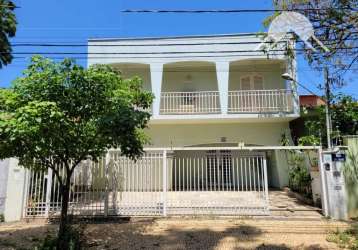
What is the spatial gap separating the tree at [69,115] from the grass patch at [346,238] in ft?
16.2

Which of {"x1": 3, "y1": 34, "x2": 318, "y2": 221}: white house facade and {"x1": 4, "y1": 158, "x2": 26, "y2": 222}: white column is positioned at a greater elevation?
{"x1": 3, "y1": 34, "x2": 318, "y2": 221}: white house facade

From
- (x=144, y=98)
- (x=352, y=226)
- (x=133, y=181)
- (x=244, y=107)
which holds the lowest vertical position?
(x=352, y=226)

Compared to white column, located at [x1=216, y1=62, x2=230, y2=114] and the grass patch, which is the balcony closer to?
white column, located at [x1=216, y1=62, x2=230, y2=114]

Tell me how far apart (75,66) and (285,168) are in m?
11.4

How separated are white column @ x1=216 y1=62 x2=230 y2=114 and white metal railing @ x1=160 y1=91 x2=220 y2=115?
1.43 ft

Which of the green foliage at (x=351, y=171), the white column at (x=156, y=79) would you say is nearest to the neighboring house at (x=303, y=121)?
the green foliage at (x=351, y=171)

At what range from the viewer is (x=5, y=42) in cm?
1362

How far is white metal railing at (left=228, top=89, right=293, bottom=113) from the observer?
13250 millimetres

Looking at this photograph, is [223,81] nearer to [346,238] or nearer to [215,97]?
[215,97]

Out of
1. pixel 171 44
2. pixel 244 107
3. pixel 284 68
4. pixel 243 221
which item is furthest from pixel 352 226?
pixel 171 44

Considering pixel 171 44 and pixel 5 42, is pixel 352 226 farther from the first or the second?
pixel 5 42

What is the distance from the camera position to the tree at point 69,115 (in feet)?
16.5

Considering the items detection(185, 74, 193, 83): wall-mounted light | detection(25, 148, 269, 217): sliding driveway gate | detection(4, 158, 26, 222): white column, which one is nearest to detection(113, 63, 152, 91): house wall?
detection(185, 74, 193, 83): wall-mounted light

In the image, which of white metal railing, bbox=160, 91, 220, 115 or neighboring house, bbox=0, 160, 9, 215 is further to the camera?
white metal railing, bbox=160, 91, 220, 115
